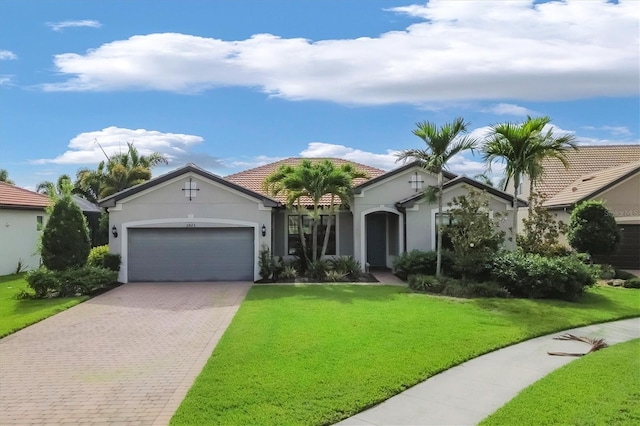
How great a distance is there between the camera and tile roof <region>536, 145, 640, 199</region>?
2811 centimetres

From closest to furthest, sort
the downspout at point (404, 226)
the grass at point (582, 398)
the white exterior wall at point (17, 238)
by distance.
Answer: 1. the grass at point (582, 398)
2. the downspout at point (404, 226)
3. the white exterior wall at point (17, 238)

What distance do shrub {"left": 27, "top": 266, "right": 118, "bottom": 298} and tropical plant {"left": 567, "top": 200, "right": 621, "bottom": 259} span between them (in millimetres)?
18146

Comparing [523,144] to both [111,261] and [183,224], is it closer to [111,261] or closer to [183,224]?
[183,224]

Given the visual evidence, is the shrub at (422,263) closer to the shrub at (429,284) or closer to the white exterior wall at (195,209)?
the shrub at (429,284)

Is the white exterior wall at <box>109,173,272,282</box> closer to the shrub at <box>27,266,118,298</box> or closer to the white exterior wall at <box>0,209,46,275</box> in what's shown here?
the shrub at <box>27,266,118,298</box>

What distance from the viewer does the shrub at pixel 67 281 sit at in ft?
51.1

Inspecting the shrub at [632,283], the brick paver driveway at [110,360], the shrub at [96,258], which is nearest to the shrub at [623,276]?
the shrub at [632,283]

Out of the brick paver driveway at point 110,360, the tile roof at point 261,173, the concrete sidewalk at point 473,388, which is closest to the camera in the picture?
the concrete sidewalk at point 473,388

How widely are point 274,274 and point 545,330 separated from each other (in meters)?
10.9

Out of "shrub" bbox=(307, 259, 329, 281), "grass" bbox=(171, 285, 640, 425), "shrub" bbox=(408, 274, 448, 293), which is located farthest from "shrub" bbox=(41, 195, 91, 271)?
"shrub" bbox=(408, 274, 448, 293)

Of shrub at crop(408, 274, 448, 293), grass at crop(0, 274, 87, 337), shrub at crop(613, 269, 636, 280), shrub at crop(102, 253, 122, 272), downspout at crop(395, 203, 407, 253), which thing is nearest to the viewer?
grass at crop(0, 274, 87, 337)

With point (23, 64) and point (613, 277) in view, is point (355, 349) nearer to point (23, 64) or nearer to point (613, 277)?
point (23, 64)

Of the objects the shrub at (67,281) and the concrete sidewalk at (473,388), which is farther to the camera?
the shrub at (67,281)

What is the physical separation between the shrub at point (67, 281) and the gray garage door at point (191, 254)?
2.28 meters
